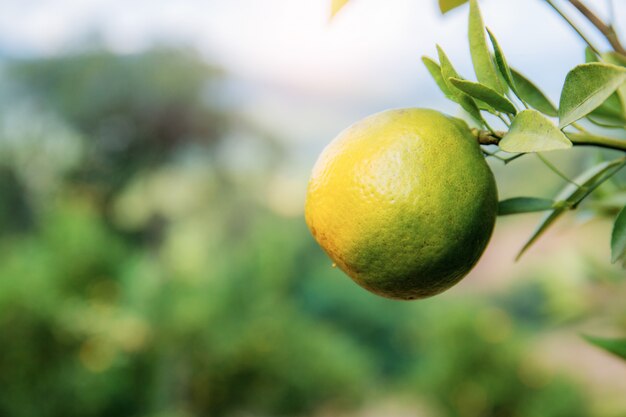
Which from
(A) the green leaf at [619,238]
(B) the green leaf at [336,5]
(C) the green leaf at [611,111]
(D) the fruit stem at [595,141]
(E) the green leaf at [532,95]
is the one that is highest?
(B) the green leaf at [336,5]

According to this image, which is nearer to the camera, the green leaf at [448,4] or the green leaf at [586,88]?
the green leaf at [586,88]

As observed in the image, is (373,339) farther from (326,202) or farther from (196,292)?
(326,202)

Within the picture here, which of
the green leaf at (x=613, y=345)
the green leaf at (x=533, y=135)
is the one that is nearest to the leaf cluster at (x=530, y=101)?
the green leaf at (x=533, y=135)

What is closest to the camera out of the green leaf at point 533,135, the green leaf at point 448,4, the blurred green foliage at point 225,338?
the green leaf at point 533,135

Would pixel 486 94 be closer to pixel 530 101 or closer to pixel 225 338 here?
pixel 530 101

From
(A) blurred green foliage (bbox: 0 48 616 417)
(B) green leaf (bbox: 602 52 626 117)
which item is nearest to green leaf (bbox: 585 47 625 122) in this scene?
(B) green leaf (bbox: 602 52 626 117)

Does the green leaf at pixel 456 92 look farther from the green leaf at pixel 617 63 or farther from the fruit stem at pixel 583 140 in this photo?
the green leaf at pixel 617 63
